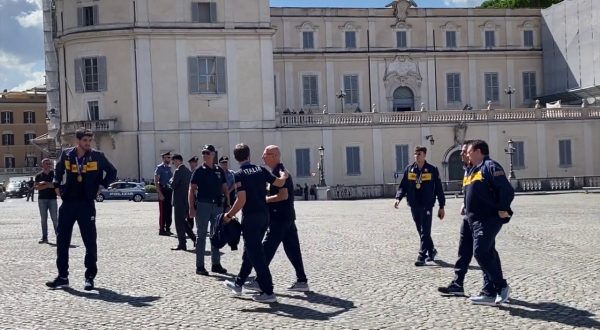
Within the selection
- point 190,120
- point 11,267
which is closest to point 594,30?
point 190,120

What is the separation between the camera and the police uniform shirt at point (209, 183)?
14.2m

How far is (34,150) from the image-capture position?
116m

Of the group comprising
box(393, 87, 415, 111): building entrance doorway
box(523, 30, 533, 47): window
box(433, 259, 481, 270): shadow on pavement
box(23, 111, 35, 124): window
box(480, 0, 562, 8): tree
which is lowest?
box(433, 259, 481, 270): shadow on pavement

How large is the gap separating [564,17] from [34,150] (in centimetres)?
7391

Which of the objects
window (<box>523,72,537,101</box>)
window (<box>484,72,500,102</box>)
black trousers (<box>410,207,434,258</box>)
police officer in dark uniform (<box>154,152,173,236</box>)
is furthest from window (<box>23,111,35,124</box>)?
black trousers (<box>410,207,434,258</box>)

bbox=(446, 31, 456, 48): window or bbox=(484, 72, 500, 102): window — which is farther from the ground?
A: bbox=(446, 31, 456, 48): window

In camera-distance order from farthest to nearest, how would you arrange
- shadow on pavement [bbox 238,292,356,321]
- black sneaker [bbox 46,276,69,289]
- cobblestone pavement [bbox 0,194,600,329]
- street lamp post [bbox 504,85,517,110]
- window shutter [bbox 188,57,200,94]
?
street lamp post [bbox 504,85,517,110], window shutter [bbox 188,57,200,94], black sneaker [bbox 46,276,69,289], shadow on pavement [bbox 238,292,356,321], cobblestone pavement [bbox 0,194,600,329]

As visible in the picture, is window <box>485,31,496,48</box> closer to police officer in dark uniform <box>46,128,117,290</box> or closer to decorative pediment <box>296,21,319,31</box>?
decorative pediment <box>296,21,319,31</box>

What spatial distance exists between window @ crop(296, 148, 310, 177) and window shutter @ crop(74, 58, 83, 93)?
516 inches

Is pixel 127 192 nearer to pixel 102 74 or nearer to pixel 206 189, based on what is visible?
pixel 102 74

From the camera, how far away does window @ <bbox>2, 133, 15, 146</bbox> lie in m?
115

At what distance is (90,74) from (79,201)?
41.8 metres

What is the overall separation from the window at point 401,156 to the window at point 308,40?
1271cm

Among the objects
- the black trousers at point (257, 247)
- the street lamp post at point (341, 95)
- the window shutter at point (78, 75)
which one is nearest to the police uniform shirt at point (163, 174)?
the black trousers at point (257, 247)
